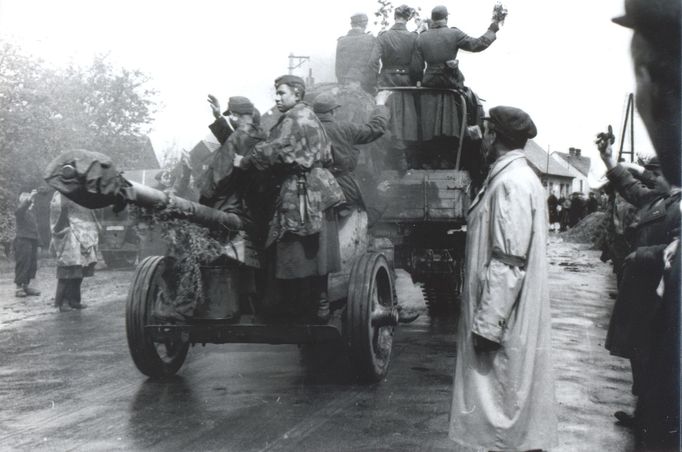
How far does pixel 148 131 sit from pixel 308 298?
2669 cm

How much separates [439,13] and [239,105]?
439 cm

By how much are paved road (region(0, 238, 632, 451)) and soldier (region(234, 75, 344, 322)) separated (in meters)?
0.88

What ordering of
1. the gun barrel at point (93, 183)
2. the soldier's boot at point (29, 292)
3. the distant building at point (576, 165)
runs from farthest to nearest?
the distant building at point (576, 165), the soldier's boot at point (29, 292), the gun barrel at point (93, 183)

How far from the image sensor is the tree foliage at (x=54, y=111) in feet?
63.3

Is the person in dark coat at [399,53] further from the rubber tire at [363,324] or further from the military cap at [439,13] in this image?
the rubber tire at [363,324]

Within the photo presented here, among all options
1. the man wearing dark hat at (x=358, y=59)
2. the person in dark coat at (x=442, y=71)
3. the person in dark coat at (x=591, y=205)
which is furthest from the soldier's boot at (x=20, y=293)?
the person in dark coat at (x=591, y=205)

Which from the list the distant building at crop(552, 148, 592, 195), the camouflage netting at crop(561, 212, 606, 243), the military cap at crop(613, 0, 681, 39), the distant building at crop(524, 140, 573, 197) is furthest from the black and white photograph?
the distant building at crop(552, 148, 592, 195)

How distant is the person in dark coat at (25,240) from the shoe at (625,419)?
1034 centimetres

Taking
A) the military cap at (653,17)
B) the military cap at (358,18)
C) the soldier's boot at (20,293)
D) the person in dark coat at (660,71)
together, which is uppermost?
the military cap at (358,18)

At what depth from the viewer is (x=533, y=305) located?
3.79 metres

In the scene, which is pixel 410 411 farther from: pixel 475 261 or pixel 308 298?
pixel 475 261

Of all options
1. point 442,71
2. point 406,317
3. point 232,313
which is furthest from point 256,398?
point 442,71

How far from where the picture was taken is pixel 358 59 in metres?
10.0

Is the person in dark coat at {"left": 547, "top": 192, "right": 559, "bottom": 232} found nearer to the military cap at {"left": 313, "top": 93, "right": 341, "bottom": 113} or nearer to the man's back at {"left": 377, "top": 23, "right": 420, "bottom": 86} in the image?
the man's back at {"left": 377, "top": 23, "right": 420, "bottom": 86}
